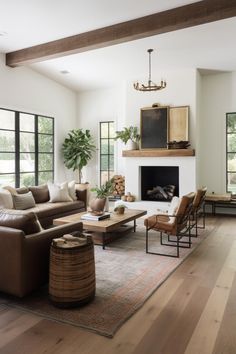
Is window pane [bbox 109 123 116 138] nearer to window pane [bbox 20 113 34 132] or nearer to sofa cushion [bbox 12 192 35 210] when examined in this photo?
window pane [bbox 20 113 34 132]

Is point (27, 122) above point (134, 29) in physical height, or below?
below

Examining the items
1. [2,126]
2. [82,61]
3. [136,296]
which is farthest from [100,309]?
[82,61]

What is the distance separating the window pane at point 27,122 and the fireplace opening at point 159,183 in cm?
293

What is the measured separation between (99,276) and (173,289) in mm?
879

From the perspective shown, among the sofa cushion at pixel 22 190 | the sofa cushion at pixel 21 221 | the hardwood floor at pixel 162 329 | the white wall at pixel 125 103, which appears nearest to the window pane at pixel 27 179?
the sofa cushion at pixel 22 190

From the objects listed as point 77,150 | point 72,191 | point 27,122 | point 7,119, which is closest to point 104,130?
point 77,150

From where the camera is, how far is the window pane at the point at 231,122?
7.31 metres

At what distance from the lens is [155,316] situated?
2.71 m

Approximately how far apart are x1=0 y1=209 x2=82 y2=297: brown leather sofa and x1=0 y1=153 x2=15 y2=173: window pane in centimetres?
379

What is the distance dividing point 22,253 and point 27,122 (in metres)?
5.12

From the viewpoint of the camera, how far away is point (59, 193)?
A: 659 centimetres

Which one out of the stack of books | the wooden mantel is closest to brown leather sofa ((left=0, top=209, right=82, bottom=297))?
the stack of books

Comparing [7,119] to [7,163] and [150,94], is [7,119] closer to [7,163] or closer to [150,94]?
[7,163]

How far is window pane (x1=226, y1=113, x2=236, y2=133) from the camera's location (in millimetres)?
7309
